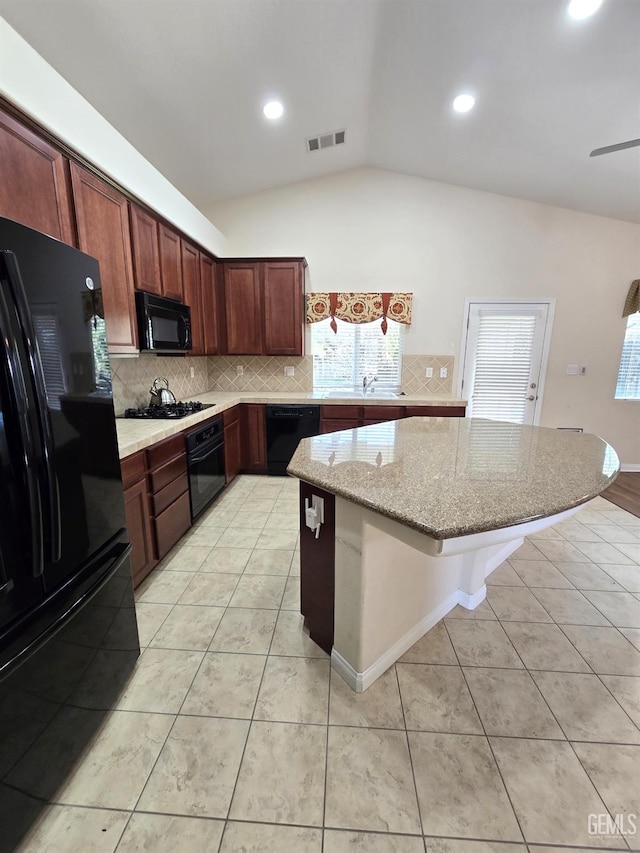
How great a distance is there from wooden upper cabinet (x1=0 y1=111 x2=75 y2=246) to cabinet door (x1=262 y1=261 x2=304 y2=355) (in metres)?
2.19

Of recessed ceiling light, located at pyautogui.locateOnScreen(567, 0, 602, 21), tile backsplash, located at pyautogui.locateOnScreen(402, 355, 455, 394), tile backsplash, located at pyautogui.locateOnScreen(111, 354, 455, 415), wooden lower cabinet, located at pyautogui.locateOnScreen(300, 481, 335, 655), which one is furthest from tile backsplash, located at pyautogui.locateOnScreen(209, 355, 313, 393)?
recessed ceiling light, located at pyautogui.locateOnScreen(567, 0, 602, 21)

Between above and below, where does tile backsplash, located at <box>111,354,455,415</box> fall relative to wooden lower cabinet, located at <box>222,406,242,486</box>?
above

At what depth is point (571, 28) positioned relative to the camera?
1.85 meters

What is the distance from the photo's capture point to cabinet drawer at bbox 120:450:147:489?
5.68ft

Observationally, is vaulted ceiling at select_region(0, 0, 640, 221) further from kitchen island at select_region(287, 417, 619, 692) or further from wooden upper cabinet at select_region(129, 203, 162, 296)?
kitchen island at select_region(287, 417, 619, 692)

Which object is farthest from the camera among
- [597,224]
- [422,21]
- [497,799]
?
[597,224]

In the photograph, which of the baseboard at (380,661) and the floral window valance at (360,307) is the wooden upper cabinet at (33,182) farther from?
the floral window valance at (360,307)

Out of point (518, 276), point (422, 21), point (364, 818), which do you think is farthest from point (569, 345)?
point (364, 818)

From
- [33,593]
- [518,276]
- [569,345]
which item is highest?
[518,276]

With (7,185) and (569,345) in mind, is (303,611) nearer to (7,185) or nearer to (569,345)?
(7,185)

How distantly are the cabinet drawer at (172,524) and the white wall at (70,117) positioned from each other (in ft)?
6.72

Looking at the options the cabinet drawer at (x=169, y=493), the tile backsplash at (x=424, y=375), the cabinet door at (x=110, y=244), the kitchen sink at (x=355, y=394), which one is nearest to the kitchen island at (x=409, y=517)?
the cabinet drawer at (x=169, y=493)

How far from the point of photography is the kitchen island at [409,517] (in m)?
0.99

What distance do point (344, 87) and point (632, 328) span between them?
4.04 m
